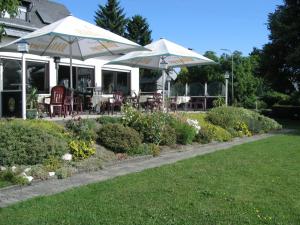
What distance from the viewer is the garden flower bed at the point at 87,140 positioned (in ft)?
29.5

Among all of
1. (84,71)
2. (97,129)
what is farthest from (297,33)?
(97,129)

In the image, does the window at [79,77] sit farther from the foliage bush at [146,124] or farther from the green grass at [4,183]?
the green grass at [4,183]

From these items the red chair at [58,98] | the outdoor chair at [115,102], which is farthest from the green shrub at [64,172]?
the outdoor chair at [115,102]

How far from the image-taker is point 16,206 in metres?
6.57

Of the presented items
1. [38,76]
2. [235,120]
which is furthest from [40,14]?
[235,120]

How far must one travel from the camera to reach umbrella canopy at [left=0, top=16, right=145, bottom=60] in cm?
1270

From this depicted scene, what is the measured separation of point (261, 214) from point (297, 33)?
21675mm

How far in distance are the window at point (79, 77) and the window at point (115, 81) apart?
991 mm

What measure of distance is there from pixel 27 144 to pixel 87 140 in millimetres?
2035

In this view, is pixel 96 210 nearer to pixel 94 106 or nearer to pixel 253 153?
pixel 253 153

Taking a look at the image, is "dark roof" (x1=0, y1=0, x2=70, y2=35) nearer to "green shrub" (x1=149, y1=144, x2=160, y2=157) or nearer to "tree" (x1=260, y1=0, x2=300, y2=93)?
"green shrub" (x1=149, y1=144, x2=160, y2=157)

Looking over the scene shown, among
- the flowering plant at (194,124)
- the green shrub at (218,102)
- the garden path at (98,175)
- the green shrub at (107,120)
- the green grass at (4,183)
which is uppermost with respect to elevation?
the green shrub at (218,102)

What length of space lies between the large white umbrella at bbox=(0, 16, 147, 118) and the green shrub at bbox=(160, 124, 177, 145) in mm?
2694

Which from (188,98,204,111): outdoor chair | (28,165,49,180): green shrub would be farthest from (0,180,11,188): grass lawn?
(188,98,204,111): outdoor chair
